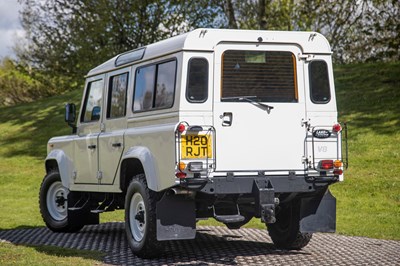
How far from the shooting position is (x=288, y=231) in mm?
10680

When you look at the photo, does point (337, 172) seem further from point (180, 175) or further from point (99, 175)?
point (99, 175)

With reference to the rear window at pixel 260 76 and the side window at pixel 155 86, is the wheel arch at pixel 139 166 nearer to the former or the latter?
the side window at pixel 155 86

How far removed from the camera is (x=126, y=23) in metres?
31.3

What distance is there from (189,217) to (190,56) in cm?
191

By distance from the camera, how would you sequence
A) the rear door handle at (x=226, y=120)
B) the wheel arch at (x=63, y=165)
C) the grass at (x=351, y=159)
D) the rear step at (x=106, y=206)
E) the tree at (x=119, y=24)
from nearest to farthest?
1. the rear door handle at (x=226, y=120)
2. the rear step at (x=106, y=206)
3. the wheel arch at (x=63, y=165)
4. the grass at (x=351, y=159)
5. the tree at (x=119, y=24)

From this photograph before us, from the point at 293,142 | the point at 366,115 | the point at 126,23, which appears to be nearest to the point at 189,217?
the point at 293,142

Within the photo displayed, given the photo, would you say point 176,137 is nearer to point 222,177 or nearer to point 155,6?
point 222,177

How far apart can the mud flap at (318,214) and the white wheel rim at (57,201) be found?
449 centimetres

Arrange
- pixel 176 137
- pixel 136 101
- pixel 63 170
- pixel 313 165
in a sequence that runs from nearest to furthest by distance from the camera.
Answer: pixel 176 137 < pixel 313 165 < pixel 136 101 < pixel 63 170

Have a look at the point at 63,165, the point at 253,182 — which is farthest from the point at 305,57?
the point at 63,165

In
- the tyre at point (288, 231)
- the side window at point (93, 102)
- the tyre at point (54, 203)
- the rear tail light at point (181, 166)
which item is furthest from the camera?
the tyre at point (54, 203)

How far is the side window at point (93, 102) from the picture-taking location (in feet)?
39.0

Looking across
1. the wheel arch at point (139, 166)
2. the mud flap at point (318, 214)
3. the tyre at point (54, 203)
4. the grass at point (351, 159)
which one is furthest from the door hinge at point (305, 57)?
the tyre at point (54, 203)

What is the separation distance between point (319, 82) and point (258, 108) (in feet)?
3.16
